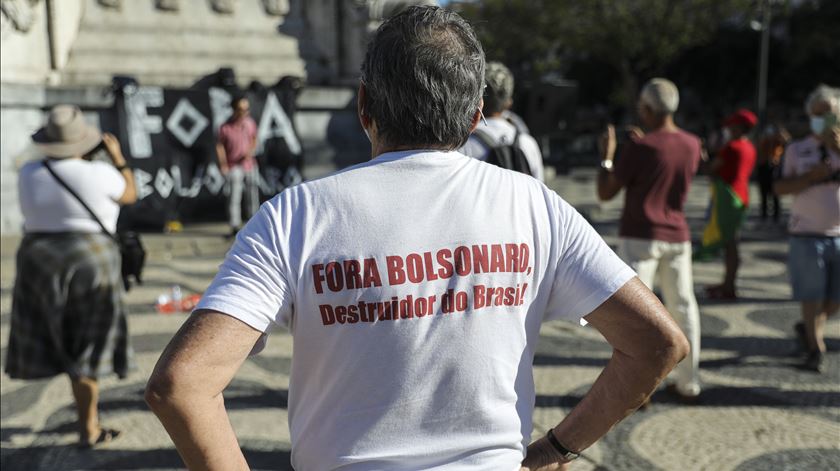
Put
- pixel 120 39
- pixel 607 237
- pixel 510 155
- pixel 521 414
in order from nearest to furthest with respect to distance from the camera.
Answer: pixel 521 414, pixel 510 155, pixel 607 237, pixel 120 39

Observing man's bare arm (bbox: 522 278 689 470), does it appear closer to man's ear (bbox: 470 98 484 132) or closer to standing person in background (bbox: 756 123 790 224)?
man's ear (bbox: 470 98 484 132)

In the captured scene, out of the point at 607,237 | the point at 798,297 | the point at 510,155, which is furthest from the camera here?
the point at 607,237

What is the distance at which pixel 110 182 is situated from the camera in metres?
3.65

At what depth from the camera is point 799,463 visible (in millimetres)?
3582

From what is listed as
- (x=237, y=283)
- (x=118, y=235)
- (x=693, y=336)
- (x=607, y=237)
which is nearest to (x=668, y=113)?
(x=693, y=336)

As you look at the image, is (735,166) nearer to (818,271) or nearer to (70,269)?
(818,271)

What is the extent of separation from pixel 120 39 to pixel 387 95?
10923 mm

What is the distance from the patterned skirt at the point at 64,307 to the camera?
11.9 ft

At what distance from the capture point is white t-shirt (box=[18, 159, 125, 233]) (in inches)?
140

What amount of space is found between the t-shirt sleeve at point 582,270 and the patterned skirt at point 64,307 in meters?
2.80

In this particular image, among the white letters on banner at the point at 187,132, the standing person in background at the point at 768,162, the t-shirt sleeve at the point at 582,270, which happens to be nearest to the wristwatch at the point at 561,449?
the t-shirt sleeve at the point at 582,270

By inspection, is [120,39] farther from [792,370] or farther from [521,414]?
[521,414]

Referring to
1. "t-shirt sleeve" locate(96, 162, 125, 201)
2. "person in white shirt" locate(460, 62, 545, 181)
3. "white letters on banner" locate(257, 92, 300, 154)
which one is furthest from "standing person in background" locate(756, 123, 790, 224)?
"t-shirt sleeve" locate(96, 162, 125, 201)

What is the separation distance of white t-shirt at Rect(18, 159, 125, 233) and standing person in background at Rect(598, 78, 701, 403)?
2.48 m
